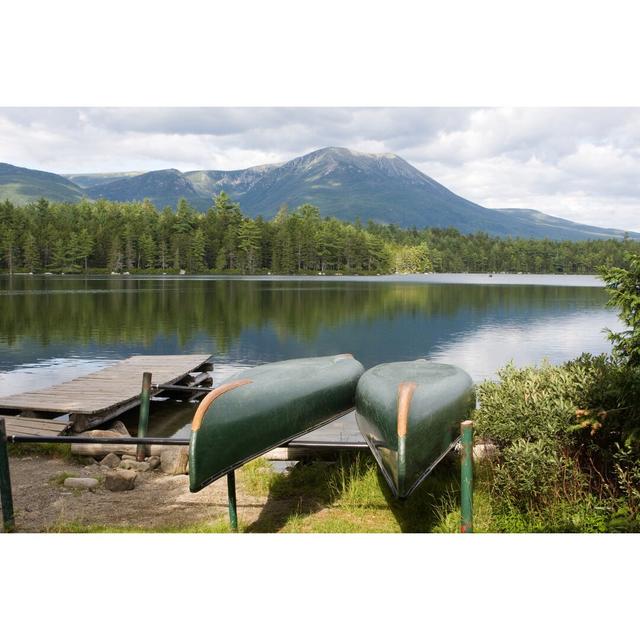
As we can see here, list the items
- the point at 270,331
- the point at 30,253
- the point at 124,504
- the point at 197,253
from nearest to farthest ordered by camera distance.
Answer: the point at 124,504 < the point at 270,331 < the point at 30,253 < the point at 197,253

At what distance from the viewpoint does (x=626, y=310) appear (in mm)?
6168

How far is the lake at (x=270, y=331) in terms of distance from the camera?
86.1ft

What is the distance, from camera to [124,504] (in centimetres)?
804

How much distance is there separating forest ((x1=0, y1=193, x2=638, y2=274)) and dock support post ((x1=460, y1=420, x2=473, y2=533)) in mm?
99845

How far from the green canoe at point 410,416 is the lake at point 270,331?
14.2m

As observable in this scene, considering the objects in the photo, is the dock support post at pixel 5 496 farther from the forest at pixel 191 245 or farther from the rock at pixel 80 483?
the forest at pixel 191 245

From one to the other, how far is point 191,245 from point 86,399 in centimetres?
11119

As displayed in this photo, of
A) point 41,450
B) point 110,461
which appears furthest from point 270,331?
point 110,461

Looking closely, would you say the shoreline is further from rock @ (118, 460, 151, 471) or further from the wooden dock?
rock @ (118, 460, 151, 471)

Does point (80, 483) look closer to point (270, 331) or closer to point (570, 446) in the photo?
point (570, 446)

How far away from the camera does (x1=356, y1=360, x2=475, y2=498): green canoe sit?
6285 millimetres

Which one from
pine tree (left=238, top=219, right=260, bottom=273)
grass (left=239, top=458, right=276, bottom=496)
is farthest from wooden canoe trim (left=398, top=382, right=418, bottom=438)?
pine tree (left=238, top=219, right=260, bottom=273)
